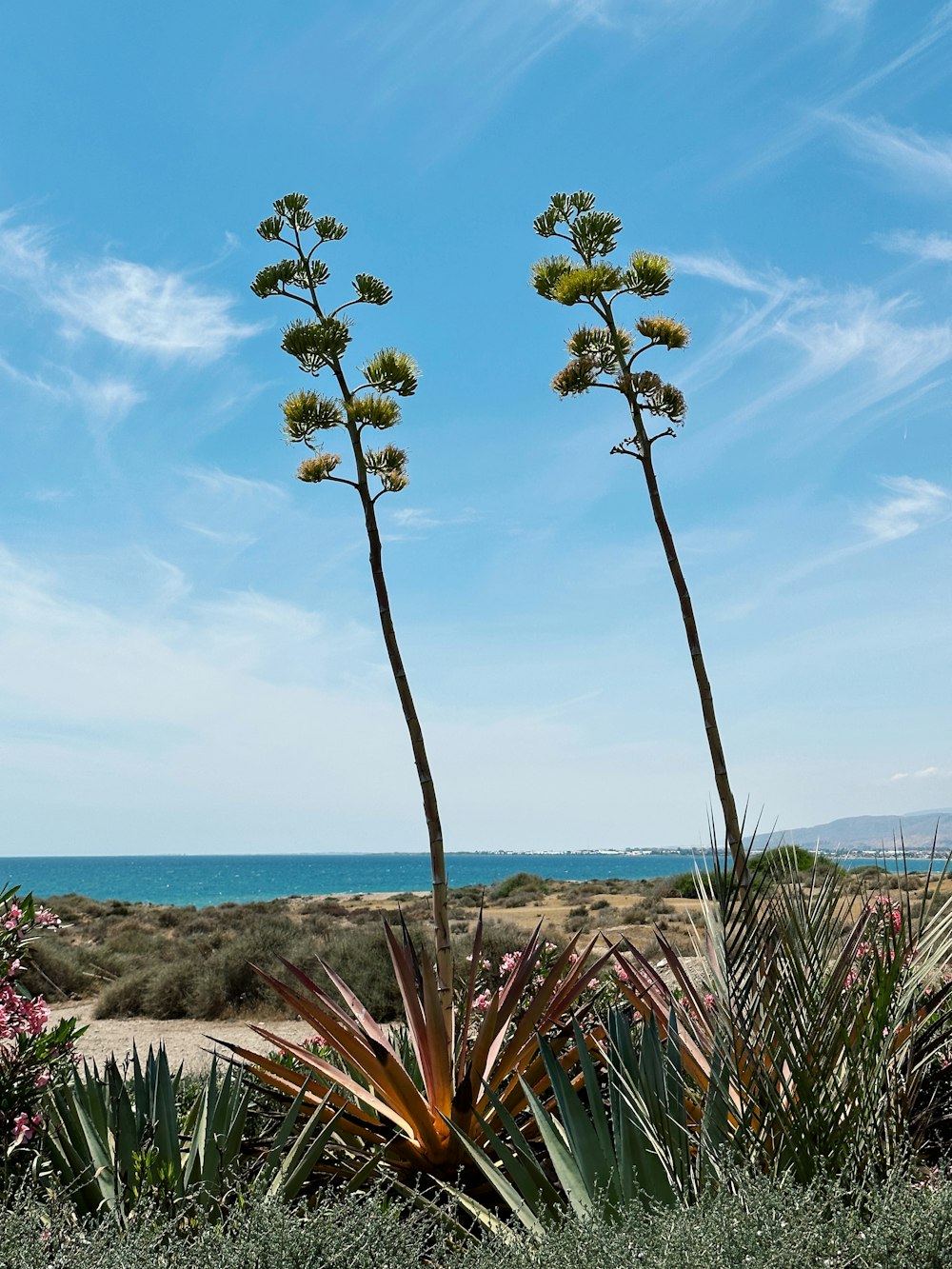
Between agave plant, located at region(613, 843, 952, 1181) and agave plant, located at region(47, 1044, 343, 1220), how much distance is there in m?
1.38

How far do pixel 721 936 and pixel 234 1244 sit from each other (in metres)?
1.59

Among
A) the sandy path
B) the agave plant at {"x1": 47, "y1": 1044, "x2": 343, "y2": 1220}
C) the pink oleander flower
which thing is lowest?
the sandy path

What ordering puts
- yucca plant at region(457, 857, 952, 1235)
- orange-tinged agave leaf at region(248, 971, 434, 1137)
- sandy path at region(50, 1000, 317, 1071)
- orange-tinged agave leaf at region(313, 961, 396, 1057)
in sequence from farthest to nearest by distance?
sandy path at region(50, 1000, 317, 1071), orange-tinged agave leaf at region(313, 961, 396, 1057), orange-tinged agave leaf at region(248, 971, 434, 1137), yucca plant at region(457, 857, 952, 1235)

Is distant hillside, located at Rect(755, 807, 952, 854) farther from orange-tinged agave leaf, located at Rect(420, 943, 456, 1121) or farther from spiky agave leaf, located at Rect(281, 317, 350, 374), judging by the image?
spiky agave leaf, located at Rect(281, 317, 350, 374)

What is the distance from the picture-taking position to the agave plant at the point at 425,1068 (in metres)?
4.00

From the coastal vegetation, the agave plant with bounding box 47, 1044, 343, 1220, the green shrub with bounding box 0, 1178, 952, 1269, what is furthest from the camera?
the coastal vegetation

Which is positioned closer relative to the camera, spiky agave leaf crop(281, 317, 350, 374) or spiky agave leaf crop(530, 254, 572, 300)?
spiky agave leaf crop(281, 317, 350, 374)

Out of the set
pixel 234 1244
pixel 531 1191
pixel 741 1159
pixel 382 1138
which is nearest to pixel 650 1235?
pixel 741 1159

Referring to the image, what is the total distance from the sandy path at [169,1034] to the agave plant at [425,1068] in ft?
24.1

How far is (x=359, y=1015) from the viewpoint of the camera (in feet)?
15.6

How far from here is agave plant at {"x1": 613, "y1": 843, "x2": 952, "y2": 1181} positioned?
279cm

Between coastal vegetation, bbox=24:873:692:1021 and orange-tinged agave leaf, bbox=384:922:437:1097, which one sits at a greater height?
orange-tinged agave leaf, bbox=384:922:437:1097

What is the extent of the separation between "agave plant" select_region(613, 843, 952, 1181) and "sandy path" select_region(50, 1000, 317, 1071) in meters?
9.22

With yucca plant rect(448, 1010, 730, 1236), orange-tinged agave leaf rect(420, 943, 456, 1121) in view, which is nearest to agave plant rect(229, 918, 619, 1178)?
orange-tinged agave leaf rect(420, 943, 456, 1121)
